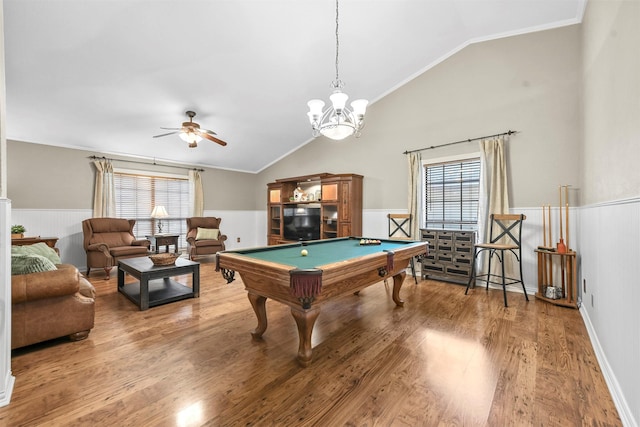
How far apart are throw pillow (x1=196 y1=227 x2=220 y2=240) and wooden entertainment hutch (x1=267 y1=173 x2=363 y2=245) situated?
134cm

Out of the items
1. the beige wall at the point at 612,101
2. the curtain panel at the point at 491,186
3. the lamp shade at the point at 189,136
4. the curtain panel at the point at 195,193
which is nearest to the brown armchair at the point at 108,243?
the curtain panel at the point at 195,193

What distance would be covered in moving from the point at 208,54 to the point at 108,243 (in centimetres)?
392

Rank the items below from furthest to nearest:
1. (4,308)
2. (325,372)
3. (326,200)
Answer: (326,200) → (325,372) → (4,308)

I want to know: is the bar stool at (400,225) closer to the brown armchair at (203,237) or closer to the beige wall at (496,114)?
the beige wall at (496,114)

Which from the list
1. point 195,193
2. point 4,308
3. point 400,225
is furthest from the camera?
point 195,193

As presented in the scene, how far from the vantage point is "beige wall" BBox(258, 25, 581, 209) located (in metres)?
3.53

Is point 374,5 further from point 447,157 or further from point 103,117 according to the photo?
point 103,117

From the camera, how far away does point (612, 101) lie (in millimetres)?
1995

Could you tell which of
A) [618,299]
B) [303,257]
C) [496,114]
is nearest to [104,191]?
[303,257]

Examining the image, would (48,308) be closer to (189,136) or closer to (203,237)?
(189,136)

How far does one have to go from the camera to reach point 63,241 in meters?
5.17

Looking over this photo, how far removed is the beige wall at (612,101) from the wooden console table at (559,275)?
81 centimetres

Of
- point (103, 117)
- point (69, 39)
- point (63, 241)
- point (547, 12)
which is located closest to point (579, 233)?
point (547, 12)

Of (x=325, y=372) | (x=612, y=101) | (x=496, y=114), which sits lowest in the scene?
(x=325, y=372)
